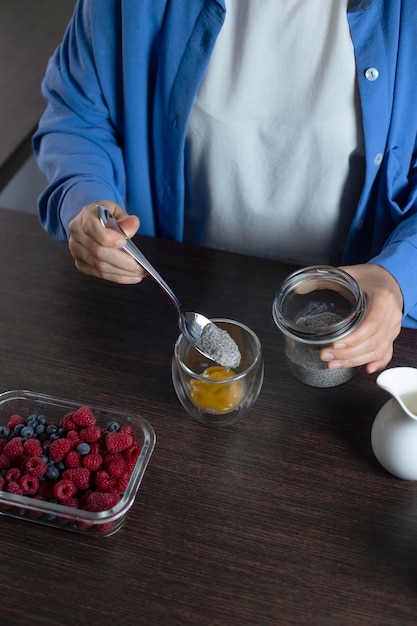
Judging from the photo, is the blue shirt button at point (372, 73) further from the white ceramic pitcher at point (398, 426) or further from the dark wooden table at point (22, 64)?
the dark wooden table at point (22, 64)

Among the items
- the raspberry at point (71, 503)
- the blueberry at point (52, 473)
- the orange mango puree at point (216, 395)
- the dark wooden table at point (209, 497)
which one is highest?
the orange mango puree at point (216, 395)

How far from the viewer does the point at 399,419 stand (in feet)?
2.58

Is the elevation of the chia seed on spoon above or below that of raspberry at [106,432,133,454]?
above

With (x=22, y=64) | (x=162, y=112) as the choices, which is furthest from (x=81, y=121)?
(x=22, y=64)

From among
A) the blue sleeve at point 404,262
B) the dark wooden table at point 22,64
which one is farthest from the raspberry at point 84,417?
the dark wooden table at point 22,64

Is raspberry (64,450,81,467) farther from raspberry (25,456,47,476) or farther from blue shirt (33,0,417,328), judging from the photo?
blue shirt (33,0,417,328)

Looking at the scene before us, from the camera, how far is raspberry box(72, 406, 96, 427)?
0.83m

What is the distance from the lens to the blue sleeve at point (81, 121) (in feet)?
3.54

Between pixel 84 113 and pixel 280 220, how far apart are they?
1.27ft

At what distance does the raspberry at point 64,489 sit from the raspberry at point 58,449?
0.03m

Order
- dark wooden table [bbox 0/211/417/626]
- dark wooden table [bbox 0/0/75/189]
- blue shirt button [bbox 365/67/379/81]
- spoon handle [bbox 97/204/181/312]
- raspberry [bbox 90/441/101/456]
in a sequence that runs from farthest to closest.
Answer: dark wooden table [bbox 0/0/75/189]
blue shirt button [bbox 365/67/379/81]
spoon handle [bbox 97/204/181/312]
raspberry [bbox 90/441/101/456]
dark wooden table [bbox 0/211/417/626]

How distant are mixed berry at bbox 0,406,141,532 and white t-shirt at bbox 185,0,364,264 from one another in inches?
21.2

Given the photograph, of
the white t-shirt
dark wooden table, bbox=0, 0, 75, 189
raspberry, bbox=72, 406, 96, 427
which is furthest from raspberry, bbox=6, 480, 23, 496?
dark wooden table, bbox=0, 0, 75, 189

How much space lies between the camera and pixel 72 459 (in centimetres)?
79
